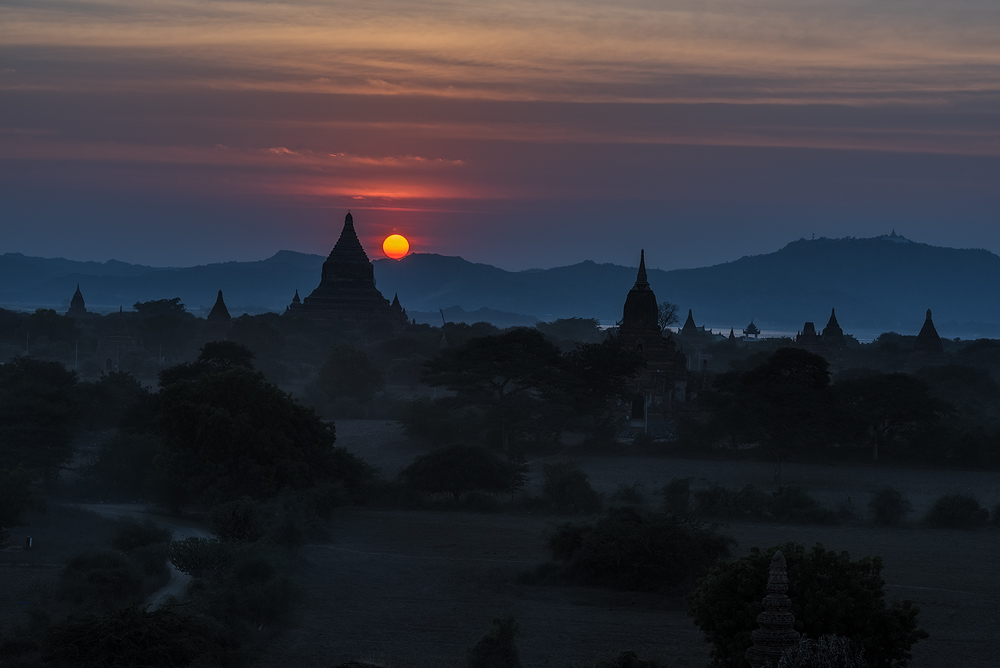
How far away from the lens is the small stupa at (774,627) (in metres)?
12.2

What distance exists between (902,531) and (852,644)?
15.4 m

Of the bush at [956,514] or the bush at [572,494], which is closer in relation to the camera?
the bush at [956,514]

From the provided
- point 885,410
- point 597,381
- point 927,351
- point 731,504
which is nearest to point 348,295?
point 927,351

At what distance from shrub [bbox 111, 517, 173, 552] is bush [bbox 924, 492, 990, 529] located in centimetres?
1756

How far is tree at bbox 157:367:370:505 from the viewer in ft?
95.8

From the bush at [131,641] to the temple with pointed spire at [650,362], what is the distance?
94.0 feet

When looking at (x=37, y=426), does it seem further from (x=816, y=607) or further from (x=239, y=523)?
(x=816, y=607)

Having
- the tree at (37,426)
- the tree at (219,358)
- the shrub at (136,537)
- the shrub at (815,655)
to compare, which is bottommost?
the shrub at (136,537)

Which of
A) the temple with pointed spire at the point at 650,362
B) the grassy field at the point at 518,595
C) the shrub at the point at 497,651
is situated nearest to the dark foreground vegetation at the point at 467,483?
the shrub at the point at 497,651

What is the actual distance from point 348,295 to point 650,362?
46.0 metres

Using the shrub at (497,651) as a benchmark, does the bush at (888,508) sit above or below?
above

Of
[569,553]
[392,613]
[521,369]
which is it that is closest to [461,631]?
[392,613]

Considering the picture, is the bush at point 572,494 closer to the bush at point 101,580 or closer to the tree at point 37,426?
the bush at point 101,580

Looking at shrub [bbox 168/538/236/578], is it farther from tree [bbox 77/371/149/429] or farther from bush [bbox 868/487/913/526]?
tree [bbox 77/371/149/429]
